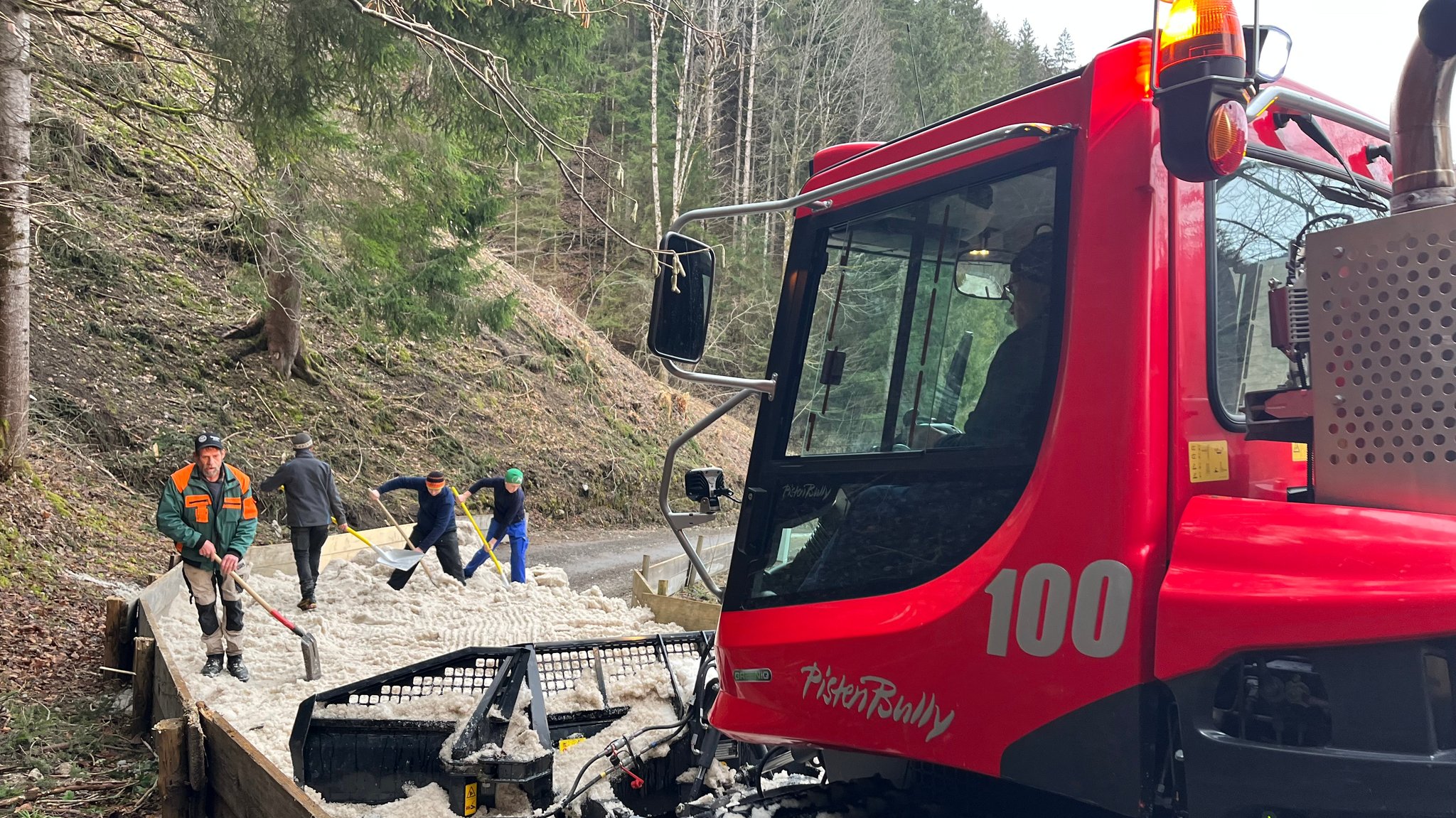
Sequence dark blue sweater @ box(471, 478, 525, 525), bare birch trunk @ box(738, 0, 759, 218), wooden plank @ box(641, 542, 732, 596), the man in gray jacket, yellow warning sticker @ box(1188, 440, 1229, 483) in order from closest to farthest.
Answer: yellow warning sticker @ box(1188, 440, 1229, 483), the man in gray jacket, wooden plank @ box(641, 542, 732, 596), dark blue sweater @ box(471, 478, 525, 525), bare birch trunk @ box(738, 0, 759, 218)

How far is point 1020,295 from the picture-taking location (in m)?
2.29

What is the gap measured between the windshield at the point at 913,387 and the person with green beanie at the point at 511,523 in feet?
29.7

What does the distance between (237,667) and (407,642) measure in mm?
1542

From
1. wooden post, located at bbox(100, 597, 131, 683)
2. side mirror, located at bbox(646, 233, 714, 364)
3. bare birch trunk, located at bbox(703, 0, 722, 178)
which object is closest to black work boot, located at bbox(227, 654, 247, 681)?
wooden post, located at bbox(100, 597, 131, 683)

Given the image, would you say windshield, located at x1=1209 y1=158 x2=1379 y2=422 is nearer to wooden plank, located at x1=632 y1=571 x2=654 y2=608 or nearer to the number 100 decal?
the number 100 decal

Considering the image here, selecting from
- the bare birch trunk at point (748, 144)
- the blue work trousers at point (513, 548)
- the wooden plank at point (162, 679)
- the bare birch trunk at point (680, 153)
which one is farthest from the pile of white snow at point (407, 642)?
the bare birch trunk at point (748, 144)

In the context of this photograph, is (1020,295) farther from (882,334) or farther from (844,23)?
(844,23)

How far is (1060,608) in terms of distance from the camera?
6.53 feet

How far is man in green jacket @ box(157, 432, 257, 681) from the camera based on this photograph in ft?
23.9

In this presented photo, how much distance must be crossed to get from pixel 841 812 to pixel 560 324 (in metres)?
24.5

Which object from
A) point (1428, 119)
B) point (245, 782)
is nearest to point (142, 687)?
point (245, 782)

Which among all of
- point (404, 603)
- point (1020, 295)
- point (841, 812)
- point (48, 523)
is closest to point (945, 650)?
point (841, 812)

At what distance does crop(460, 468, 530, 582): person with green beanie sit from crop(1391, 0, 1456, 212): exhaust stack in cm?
1048

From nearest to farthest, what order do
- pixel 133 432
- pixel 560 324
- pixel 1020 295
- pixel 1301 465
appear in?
pixel 1301 465
pixel 1020 295
pixel 133 432
pixel 560 324
